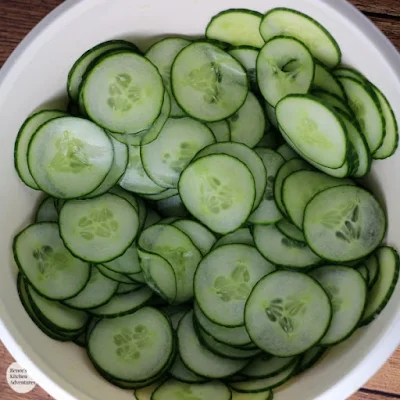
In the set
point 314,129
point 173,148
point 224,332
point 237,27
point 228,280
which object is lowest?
point 224,332

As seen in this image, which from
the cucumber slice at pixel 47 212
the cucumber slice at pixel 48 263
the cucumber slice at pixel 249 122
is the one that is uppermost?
the cucumber slice at pixel 249 122

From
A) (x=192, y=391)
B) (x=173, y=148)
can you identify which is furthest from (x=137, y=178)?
(x=192, y=391)

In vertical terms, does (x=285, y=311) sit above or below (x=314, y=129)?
below

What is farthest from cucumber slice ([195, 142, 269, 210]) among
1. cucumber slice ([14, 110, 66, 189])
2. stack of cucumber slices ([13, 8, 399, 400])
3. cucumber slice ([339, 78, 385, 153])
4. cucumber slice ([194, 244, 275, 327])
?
cucumber slice ([14, 110, 66, 189])

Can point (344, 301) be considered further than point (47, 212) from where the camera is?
No

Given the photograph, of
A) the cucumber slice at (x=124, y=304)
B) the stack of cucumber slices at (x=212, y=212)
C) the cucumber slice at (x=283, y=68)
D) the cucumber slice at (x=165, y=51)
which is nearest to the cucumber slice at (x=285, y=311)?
the stack of cucumber slices at (x=212, y=212)

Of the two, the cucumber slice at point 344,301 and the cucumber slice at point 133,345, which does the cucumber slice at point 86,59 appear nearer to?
the cucumber slice at point 133,345

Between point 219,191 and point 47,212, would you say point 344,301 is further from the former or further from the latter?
point 47,212
